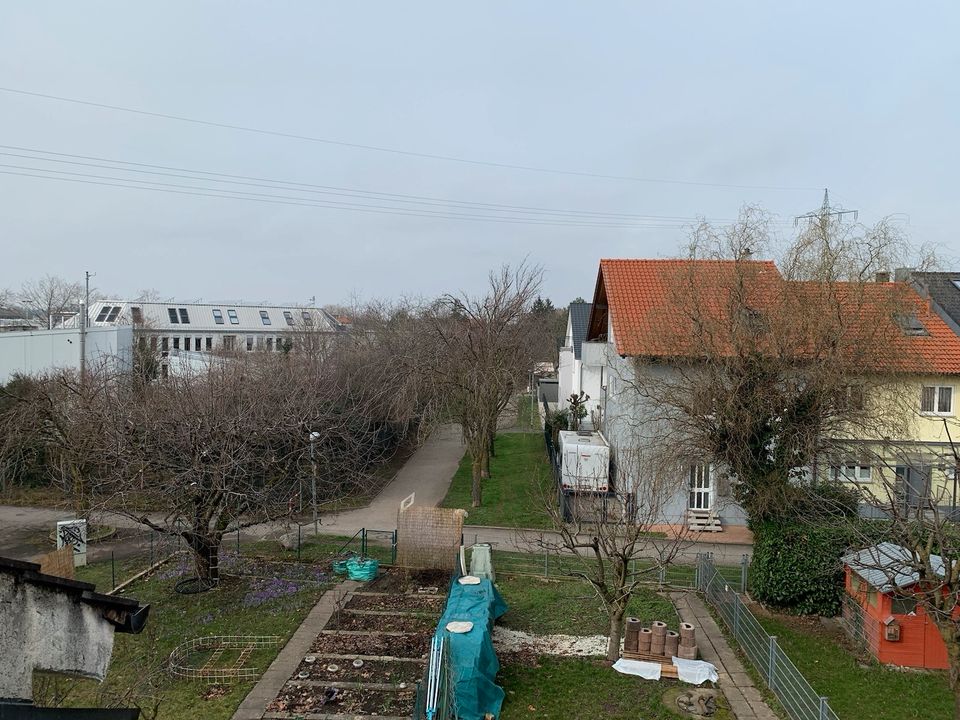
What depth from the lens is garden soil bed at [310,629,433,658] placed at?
41.0ft

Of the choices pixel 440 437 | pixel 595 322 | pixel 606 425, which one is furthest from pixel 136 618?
pixel 440 437

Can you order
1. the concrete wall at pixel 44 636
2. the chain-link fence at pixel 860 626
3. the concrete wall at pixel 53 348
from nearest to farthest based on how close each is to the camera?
the concrete wall at pixel 44 636
the chain-link fence at pixel 860 626
the concrete wall at pixel 53 348

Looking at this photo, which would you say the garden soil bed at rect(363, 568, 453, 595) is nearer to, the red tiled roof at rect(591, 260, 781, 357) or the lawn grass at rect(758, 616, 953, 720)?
the lawn grass at rect(758, 616, 953, 720)

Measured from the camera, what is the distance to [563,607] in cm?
1506

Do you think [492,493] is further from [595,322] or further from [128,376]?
[128,376]

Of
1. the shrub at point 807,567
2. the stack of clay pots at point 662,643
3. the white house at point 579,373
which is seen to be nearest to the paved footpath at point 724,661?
the stack of clay pots at point 662,643

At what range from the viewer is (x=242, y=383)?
2138cm

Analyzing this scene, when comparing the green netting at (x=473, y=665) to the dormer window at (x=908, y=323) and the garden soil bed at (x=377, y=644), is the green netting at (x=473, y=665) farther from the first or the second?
the dormer window at (x=908, y=323)

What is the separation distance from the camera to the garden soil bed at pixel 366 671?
1151cm

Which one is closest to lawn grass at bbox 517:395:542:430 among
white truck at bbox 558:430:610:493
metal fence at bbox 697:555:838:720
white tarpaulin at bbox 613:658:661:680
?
white truck at bbox 558:430:610:493

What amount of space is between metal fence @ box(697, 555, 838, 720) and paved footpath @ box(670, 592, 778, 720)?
10.2 inches

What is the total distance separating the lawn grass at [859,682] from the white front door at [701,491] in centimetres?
759

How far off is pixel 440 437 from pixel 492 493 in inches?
515

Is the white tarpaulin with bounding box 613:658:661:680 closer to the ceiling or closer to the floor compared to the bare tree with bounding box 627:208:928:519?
closer to the floor
